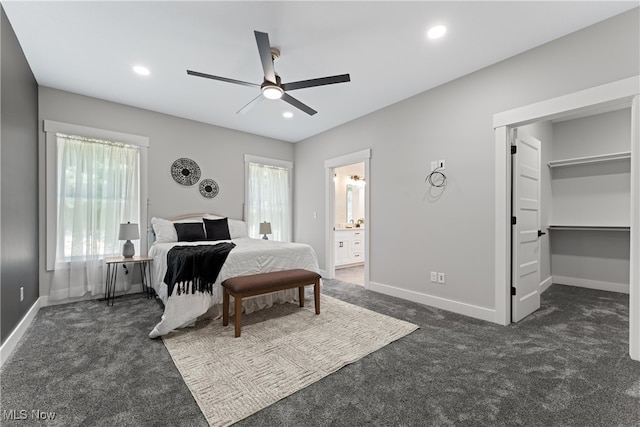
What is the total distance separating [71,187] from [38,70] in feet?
4.44

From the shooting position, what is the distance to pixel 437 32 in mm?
2400

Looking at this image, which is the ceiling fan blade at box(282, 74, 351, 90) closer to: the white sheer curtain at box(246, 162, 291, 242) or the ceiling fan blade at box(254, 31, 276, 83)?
the ceiling fan blade at box(254, 31, 276, 83)

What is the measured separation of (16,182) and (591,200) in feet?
23.9

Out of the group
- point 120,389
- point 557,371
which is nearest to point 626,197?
point 557,371

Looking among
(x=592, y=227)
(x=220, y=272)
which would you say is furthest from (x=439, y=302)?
(x=592, y=227)

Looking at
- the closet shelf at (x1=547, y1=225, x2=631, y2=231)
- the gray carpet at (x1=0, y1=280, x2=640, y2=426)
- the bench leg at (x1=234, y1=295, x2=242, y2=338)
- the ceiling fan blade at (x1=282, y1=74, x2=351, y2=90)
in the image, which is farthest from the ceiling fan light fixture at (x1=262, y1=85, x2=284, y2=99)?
the closet shelf at (x1=547, y1=225, x2=631, y2=231)

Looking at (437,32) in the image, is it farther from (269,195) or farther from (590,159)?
(269,195)

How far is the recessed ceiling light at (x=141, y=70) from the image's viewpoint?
2.98m

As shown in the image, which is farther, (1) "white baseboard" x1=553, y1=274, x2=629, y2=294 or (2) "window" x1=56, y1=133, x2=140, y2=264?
(1) "white baseboard" x1=553, y1=274, x2=629, y2=294

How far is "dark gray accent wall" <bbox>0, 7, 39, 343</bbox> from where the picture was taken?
2150 mm

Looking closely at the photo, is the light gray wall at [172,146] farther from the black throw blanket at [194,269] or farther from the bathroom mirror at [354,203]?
the bathroom mirror at [354,203]

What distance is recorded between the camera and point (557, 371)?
1.95 metres

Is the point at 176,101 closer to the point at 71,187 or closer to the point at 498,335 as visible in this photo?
the point at 71,187

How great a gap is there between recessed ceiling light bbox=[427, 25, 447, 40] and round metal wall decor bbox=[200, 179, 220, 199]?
3865 mm
